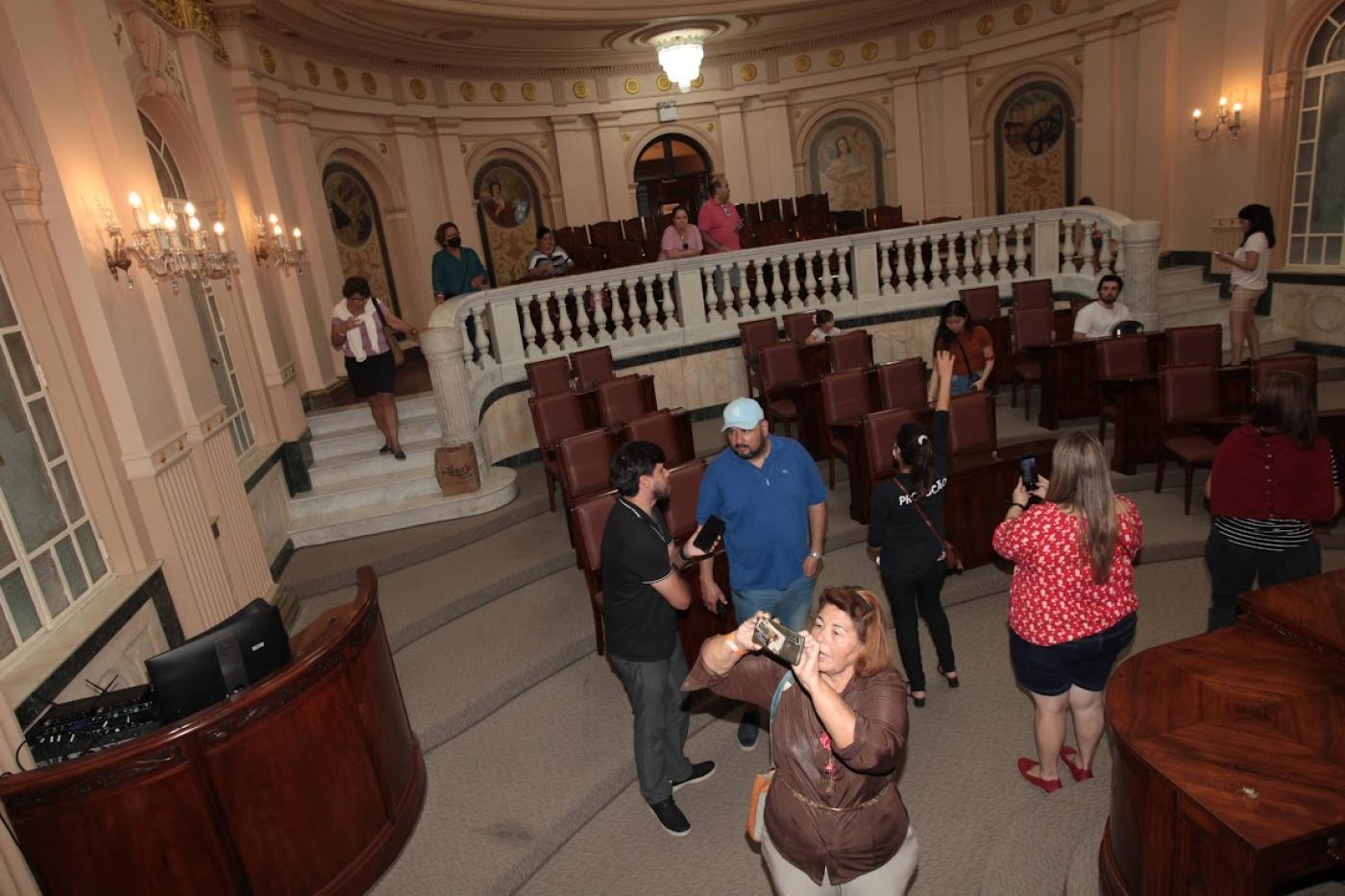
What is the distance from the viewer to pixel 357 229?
10320 mm

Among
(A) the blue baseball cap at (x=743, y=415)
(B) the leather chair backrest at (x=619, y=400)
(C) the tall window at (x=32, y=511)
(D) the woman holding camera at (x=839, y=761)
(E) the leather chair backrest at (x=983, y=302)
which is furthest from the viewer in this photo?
(E) the leather chair backrest at (x=983, y=302)

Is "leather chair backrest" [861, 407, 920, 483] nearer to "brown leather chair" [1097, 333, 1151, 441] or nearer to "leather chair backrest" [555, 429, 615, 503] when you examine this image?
"leather chair backrest" [555, 429, 615, 503]

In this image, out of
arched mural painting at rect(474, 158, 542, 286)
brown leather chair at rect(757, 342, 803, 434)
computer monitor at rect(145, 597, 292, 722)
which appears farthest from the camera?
arched mural painting at rect(474, 158, 542, 286)

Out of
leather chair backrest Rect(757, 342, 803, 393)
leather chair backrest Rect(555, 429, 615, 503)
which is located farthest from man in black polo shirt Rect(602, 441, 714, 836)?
leather chair backrest Rect(757, 342, 803, 393)

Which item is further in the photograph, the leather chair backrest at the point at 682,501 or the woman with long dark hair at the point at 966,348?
the woman with long dark hair at the point at 966,348

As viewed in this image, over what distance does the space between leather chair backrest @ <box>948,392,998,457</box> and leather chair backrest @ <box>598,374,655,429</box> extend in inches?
95.3

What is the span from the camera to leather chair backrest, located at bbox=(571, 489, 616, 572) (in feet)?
14.2

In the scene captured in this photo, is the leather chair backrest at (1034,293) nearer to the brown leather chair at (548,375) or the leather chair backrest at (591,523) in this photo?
the brown leather chair at (548,375)

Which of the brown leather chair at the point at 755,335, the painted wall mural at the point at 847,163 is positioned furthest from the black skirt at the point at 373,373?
the painted wall mural at the point at 847,163

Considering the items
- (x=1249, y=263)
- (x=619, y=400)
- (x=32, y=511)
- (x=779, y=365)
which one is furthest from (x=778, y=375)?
(x=32, y=511)

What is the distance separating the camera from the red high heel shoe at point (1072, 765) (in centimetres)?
338

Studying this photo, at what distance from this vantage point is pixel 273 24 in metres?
8.11

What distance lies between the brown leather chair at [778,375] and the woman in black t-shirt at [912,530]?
3200mm

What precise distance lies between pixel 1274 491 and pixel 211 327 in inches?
257
